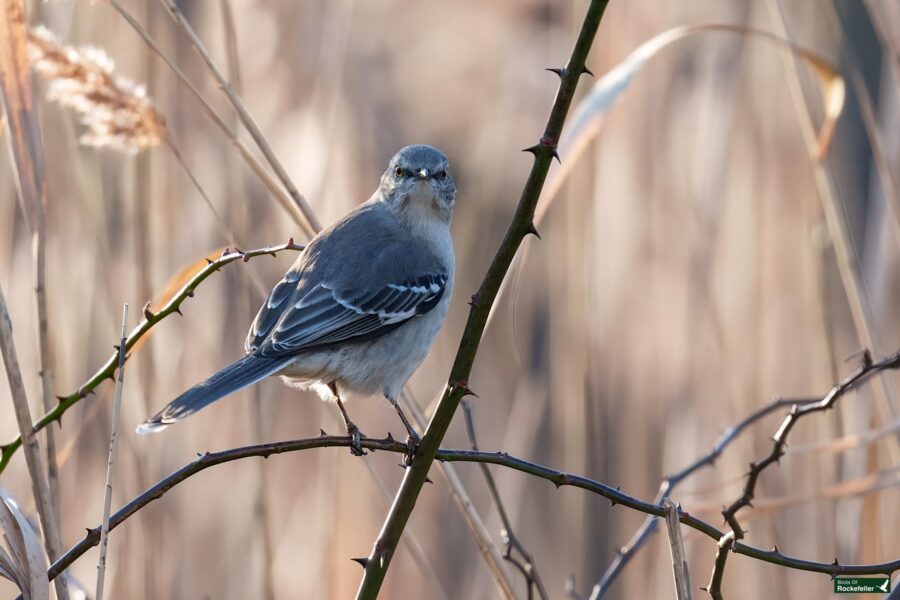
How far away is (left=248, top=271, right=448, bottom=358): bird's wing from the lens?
225 cm

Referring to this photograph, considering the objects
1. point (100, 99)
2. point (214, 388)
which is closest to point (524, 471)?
point (214, 388)

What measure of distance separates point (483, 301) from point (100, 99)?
1087 millimetres

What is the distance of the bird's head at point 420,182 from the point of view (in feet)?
9.20

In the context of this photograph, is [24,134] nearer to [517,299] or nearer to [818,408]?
[818,408]

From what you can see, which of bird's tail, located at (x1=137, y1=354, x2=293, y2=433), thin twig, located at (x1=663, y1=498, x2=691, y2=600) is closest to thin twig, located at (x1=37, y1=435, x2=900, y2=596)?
thin twig, located at (x1=663, y1=498, x2=691, y2=600)

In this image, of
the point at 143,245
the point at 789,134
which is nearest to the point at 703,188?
the point at 789,134

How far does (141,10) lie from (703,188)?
6.30 ft

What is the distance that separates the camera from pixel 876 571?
52.2 inches

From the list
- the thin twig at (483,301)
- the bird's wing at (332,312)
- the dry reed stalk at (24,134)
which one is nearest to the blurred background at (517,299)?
the bird's wing at (332,312)

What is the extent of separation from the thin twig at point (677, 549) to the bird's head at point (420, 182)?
1.57m

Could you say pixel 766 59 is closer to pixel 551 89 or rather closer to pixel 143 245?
pixel 551 89

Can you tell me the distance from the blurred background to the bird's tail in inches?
23.3

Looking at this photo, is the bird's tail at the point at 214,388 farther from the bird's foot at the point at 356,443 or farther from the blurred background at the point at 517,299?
the blurred background at the point at 517,299

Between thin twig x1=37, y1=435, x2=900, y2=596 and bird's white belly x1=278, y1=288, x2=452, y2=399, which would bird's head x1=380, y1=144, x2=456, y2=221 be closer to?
bird's white belly x1=278, y1=288, x2=452, y2=399
